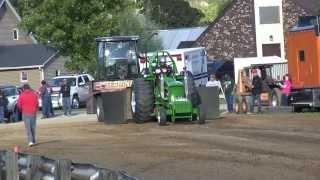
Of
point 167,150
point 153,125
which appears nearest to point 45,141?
point 153,125

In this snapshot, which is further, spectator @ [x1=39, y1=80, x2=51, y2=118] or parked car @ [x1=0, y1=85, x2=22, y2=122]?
parked car @ [x1=0, y1=85, x2=22, y2=122]

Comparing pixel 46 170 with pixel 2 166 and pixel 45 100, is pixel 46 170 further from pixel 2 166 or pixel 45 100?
pixel 45 100

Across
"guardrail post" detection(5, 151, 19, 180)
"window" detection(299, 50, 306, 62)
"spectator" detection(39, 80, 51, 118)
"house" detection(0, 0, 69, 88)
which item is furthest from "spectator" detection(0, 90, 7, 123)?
"house" detection(0, 0, 69, 88)

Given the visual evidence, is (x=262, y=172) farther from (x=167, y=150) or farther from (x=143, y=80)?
(x=143, y=80)

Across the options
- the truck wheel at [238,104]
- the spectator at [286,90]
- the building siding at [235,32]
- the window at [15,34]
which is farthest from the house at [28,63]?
the truck wheel at [238,104]

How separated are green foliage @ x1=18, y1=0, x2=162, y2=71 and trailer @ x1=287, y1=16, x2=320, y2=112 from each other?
22.4 meters

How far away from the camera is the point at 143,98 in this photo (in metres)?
26.1

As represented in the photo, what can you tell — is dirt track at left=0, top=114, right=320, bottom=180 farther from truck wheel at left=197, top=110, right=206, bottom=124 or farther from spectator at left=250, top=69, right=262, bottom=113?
spectator at left=250, top=69, right=262, bottom=113

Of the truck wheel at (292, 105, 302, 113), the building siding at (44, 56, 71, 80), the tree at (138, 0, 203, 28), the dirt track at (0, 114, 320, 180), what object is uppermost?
the tree at (138, 0, 203, 28)

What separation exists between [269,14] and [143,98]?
47.8 metres

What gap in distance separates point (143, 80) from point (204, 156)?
9030mm

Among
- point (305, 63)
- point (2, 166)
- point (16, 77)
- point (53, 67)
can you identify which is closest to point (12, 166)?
point (2, 166)

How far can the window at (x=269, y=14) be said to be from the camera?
72.3 metres

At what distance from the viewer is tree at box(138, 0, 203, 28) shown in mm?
111938
